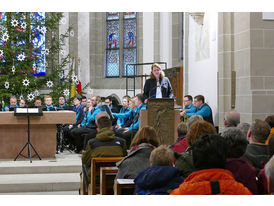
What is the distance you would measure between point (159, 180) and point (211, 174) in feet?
2.16

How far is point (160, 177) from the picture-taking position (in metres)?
3.57

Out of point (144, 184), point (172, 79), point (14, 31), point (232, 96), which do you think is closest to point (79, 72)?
point (14, 31)

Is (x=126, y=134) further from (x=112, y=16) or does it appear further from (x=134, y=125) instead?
(x=112, y=16)

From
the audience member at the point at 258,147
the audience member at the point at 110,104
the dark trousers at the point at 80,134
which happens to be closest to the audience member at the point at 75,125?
the dark trousers at the point at 80,134

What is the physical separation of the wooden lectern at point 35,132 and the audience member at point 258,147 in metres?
5.78

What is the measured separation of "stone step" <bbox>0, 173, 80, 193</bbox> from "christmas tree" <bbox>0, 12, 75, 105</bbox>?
6152 mm

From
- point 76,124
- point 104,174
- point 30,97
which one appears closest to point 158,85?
point 76,124

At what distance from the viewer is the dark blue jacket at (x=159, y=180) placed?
357 centimetres

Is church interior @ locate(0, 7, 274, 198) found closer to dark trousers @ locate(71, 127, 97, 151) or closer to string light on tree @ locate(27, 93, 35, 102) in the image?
dark trousers @ locate(71, 127, 97, 151)

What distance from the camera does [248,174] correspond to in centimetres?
352

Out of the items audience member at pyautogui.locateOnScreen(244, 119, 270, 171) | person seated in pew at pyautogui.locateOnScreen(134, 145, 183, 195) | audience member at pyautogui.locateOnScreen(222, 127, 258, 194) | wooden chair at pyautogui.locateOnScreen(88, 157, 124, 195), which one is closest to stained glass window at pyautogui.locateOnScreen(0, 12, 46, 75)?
wooden chair at pyautogui.locateOnScreen(88, 157, 124, 195)

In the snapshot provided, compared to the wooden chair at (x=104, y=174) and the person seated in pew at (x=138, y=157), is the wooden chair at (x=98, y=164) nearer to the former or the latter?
the wooden chair at (x=104, y=174)

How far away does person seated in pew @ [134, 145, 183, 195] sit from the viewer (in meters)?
3.57
